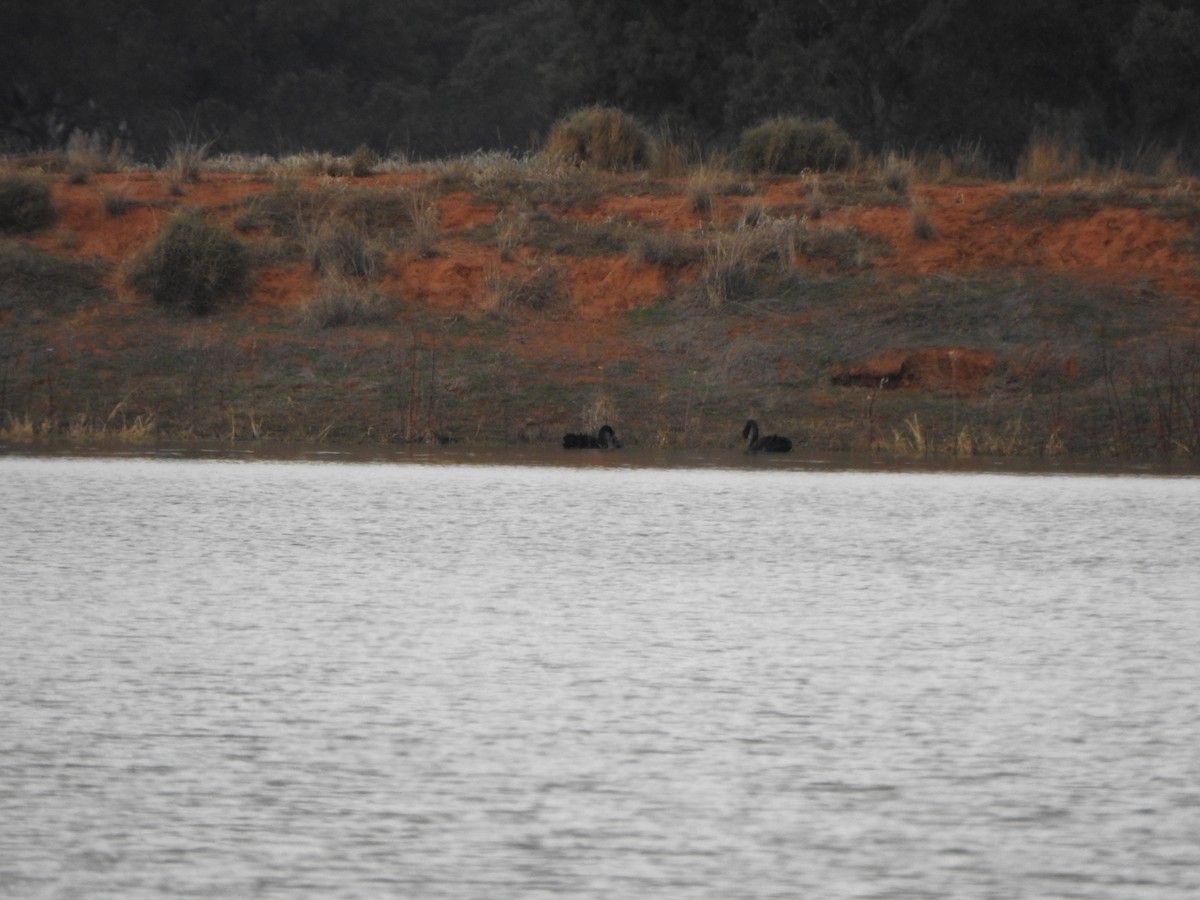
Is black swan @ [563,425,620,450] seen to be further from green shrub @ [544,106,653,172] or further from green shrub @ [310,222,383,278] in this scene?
green shrub @ [544,106,653,172]

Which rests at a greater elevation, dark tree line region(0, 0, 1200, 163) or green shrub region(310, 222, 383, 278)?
dark tree line region(0, 0, 1200, 163)

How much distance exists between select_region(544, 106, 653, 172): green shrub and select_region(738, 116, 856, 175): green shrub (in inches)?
65.9

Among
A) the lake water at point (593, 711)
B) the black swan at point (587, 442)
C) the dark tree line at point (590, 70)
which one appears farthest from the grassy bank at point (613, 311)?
the lake water at point (593, 711)

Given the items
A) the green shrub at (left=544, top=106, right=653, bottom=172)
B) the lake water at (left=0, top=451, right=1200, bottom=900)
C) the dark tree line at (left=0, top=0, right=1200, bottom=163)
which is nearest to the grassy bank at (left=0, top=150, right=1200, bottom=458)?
the green shrub at (left=544, top=106, right=653, bottom=172)

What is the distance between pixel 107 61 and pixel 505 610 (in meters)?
44.5

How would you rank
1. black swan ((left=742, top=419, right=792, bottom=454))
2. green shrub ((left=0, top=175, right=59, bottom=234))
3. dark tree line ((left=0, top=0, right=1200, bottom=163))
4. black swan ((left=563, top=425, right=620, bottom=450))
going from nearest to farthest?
black swan ((left=742, top=419, right=792, bottom=454)) < black swan ((left=563, top=425, right=620, bottom=450)) < green shrub ((left=0, top=175, right=59, bottom=234)) < dark tree line ((left=0, top=0, right=1200, bottom=163))

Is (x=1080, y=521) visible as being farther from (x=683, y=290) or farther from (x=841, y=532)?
(x=683, y=290)

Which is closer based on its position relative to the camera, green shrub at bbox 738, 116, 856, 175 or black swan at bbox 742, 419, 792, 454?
black swan at bbox 742, 419, 792, 454

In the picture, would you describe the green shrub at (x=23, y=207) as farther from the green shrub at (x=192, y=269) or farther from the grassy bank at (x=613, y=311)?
the green shrub at (x=192, y=269)

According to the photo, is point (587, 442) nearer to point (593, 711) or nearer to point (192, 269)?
point (192, 269)


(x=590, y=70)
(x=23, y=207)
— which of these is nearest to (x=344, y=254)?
(x=23, y=207)

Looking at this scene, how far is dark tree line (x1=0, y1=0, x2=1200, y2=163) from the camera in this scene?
127 ft

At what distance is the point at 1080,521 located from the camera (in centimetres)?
1273

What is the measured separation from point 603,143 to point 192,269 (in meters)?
8.54
